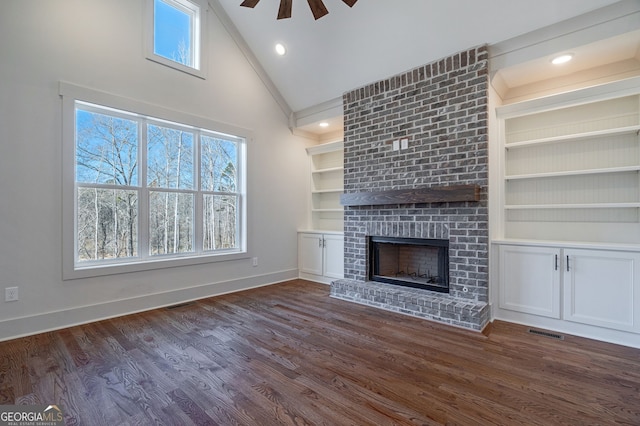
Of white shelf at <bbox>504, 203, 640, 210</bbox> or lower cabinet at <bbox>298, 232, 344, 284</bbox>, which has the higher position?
white shelf at <bbox>504, 203, 640, 210</bbox>

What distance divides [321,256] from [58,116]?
387 cm

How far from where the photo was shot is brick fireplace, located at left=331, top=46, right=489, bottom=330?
11.1 ft

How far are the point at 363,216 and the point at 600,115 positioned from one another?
2868mm

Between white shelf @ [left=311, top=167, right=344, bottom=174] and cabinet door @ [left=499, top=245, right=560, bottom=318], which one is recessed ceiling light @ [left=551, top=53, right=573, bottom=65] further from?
white shelf @ [left=311, top=167, right=344, bottom=174]

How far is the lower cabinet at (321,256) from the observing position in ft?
16.3

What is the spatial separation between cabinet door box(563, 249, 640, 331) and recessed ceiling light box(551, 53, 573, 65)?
196cm

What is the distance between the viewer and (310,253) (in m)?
5.44

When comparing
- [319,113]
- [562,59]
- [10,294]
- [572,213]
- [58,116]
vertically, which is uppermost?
[319,113]

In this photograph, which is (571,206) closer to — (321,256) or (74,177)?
(321,256)

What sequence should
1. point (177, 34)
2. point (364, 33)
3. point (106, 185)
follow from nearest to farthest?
point (106, 185) < point (364, 33) < point (177, 34)

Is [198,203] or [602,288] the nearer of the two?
[602,288]

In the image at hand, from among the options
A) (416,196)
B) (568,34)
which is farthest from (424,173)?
(568,34)

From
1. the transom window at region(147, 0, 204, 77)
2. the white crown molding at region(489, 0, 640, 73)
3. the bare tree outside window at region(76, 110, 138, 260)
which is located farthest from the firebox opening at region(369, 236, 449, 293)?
the transom window at region(147, 0, 204, 77)

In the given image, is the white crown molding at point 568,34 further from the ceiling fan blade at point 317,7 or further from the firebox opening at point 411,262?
the firebox opening at point 411,262
